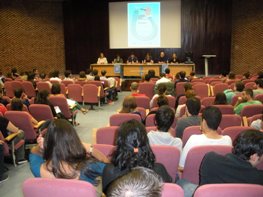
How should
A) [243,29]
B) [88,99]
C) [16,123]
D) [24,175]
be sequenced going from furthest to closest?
[243,29]
[88,99]
[16,123]
[24,175]

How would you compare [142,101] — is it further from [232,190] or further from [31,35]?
→ [31,35]

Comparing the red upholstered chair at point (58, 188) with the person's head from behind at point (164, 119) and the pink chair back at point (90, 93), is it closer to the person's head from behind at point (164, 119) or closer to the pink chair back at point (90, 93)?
the person's head from behind at point (164, 119)

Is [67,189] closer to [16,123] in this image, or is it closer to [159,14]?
[16,123]

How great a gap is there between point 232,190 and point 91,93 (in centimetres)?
717

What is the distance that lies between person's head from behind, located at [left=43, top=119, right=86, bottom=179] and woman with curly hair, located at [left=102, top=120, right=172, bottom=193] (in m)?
0.23

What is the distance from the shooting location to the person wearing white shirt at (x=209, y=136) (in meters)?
3.18

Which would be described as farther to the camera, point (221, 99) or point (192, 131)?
point (221, 99)


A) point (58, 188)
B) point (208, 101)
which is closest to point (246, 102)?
point (208, 101)

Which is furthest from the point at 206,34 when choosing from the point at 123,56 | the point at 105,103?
the point at 105,103

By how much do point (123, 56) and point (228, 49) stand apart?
17.3 feet

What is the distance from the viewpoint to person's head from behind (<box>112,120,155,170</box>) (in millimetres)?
2223

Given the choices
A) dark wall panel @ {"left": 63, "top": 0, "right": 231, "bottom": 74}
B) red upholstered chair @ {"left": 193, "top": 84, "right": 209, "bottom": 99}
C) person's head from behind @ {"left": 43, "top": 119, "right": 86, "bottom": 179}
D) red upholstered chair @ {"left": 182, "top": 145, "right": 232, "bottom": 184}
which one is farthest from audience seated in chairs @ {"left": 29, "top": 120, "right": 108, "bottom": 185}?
dark wall panel @ {"left": 63, "top": 0, "right": 231, "bottom": 74}

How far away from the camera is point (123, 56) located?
16.4 m

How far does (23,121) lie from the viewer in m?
4.87
